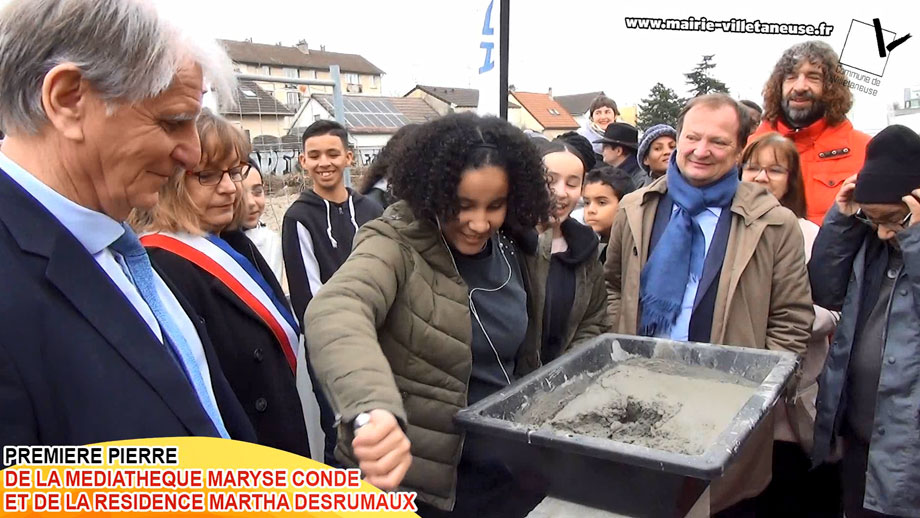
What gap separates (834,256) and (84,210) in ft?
7.68

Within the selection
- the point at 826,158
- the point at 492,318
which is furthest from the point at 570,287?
the point at 826,158

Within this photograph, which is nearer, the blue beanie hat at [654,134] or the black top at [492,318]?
the black top at [492,318]

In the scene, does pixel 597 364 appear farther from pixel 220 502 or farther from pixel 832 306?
pixel 220 502

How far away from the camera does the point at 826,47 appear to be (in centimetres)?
338

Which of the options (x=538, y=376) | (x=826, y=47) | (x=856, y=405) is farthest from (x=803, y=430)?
(x=826, y=47)

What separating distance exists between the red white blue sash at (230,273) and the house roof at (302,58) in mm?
35849

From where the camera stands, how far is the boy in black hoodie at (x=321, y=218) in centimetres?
353

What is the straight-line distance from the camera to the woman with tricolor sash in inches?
69.9

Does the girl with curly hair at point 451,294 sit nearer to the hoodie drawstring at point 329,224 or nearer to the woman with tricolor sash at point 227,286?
the woman with tricolor sash at point 227,286

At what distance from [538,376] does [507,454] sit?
0.32 meters

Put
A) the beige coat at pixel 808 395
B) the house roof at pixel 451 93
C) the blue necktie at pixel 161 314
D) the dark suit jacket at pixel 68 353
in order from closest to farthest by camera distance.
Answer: the dark suit jacket at pixel 68 353 → the blue necktie at pixel 161 314 → the beige coat at pixel 808 395 → the house roof at pixel 451 93

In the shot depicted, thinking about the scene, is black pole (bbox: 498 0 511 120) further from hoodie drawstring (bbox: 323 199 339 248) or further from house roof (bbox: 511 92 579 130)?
house roof (bbox: 511 92 579 130)

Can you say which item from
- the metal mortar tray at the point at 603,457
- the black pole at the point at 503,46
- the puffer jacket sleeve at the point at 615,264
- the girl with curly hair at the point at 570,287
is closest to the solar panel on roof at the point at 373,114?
the black pole at the point at 503,46

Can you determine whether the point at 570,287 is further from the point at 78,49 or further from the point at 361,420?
the point at 78,49
